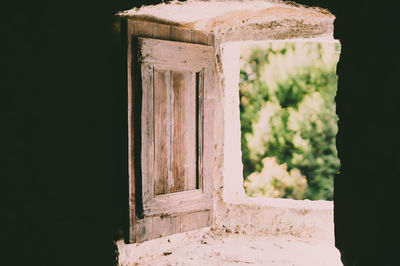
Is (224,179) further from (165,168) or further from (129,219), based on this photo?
(129,219)

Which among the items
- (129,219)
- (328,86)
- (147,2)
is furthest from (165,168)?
(328,86)

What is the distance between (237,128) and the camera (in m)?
3.15

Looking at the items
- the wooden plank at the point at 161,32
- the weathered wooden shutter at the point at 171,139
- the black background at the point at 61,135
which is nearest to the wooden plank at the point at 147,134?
the weathered wooden shutter at the point at 171,139

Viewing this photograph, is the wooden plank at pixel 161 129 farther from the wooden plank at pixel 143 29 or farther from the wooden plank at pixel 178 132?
the wooden plank at pixel 143 29

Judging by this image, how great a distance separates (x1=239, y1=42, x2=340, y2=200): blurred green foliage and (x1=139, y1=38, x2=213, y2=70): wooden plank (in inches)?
166

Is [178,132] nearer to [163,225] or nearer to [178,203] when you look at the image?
[178,203]

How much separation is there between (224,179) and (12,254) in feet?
4.85

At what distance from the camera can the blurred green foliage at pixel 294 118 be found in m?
6.67

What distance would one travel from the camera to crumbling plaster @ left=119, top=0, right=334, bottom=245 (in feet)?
9.10

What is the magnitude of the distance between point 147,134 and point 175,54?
53 centimetres

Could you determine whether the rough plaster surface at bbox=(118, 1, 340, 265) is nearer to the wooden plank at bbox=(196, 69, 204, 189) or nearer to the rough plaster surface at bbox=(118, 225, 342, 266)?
the rough plaster surface at bbox=(118, 225, 342, 266)

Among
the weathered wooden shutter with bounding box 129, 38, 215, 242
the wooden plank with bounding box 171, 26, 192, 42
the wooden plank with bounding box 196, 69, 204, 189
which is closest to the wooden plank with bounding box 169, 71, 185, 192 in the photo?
the weathered wooden shutter with bounding box 129, 38, 215, 242

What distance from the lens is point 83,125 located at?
8.29 feet

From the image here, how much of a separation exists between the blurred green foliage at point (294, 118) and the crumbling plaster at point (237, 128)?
11.9ft
